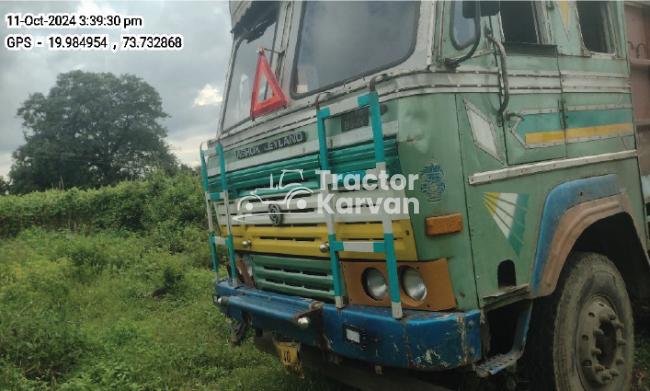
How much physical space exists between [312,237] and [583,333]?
5.43 feet

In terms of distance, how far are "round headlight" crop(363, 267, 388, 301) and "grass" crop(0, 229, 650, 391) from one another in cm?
86

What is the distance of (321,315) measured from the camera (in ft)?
8.78

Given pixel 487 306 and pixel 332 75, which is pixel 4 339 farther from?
pixel 487 306

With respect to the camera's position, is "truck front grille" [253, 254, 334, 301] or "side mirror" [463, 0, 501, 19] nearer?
"side mirror" [463, 0, 501, 19]

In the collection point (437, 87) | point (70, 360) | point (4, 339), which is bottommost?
point (70, 360)

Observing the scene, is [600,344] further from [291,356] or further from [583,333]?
[291,356]

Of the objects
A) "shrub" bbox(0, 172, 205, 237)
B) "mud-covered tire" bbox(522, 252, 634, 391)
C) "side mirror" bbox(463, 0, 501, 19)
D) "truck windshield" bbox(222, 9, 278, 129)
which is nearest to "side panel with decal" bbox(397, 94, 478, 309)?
"side mirror" bbox(463, 0, 501, 19)

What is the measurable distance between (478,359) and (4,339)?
12.7 ft

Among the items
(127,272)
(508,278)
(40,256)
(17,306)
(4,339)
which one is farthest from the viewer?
(40,256)

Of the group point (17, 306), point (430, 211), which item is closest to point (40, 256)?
point (17, 306)

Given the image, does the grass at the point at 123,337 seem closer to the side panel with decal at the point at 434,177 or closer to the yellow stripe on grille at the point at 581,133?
the side panel with decal at the point at 434,177

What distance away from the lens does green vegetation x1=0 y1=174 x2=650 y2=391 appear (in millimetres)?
3869

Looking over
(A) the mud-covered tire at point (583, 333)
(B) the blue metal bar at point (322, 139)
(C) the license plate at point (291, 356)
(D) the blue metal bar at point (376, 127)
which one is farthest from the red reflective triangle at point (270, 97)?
(A) the mud-covered tire at point (583, 333)

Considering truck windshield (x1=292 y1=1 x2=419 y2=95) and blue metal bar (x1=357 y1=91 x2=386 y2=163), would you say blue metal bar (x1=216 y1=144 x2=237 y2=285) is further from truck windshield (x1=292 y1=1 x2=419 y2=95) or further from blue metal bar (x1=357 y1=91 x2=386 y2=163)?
blue metal bar (x1=357 y1=91 x2=386 y2=163)
